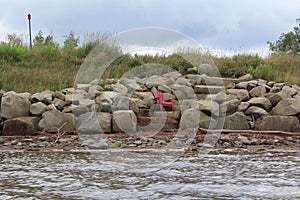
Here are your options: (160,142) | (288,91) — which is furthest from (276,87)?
(160,142)

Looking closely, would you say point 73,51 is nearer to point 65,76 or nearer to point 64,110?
point 65,76

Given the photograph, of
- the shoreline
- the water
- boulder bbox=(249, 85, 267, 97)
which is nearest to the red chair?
the shoreline

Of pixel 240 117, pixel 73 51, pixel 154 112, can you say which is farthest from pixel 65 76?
pixel 240 117

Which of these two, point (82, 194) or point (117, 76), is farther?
point (117, 76)

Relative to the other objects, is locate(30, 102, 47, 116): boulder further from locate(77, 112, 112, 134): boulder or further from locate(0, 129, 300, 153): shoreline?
locate(77, 112, 112, 134): boulder

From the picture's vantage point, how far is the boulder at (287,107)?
1000cm

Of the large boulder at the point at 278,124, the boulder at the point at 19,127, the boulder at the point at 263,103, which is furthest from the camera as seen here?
the boulder at the point at 263,103

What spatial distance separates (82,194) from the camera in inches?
150

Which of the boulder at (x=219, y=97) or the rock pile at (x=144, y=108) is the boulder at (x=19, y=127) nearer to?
the rock pile at (x=144, y=108)

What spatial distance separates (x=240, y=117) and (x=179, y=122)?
1.27 metres

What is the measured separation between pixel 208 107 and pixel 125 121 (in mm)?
1783

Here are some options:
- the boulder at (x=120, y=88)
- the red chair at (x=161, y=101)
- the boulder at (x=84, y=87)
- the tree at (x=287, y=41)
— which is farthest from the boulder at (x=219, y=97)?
the tree at (x=287, y=41)

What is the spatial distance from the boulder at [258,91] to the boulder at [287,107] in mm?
904

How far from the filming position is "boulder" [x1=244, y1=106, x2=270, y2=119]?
32.9 ft
